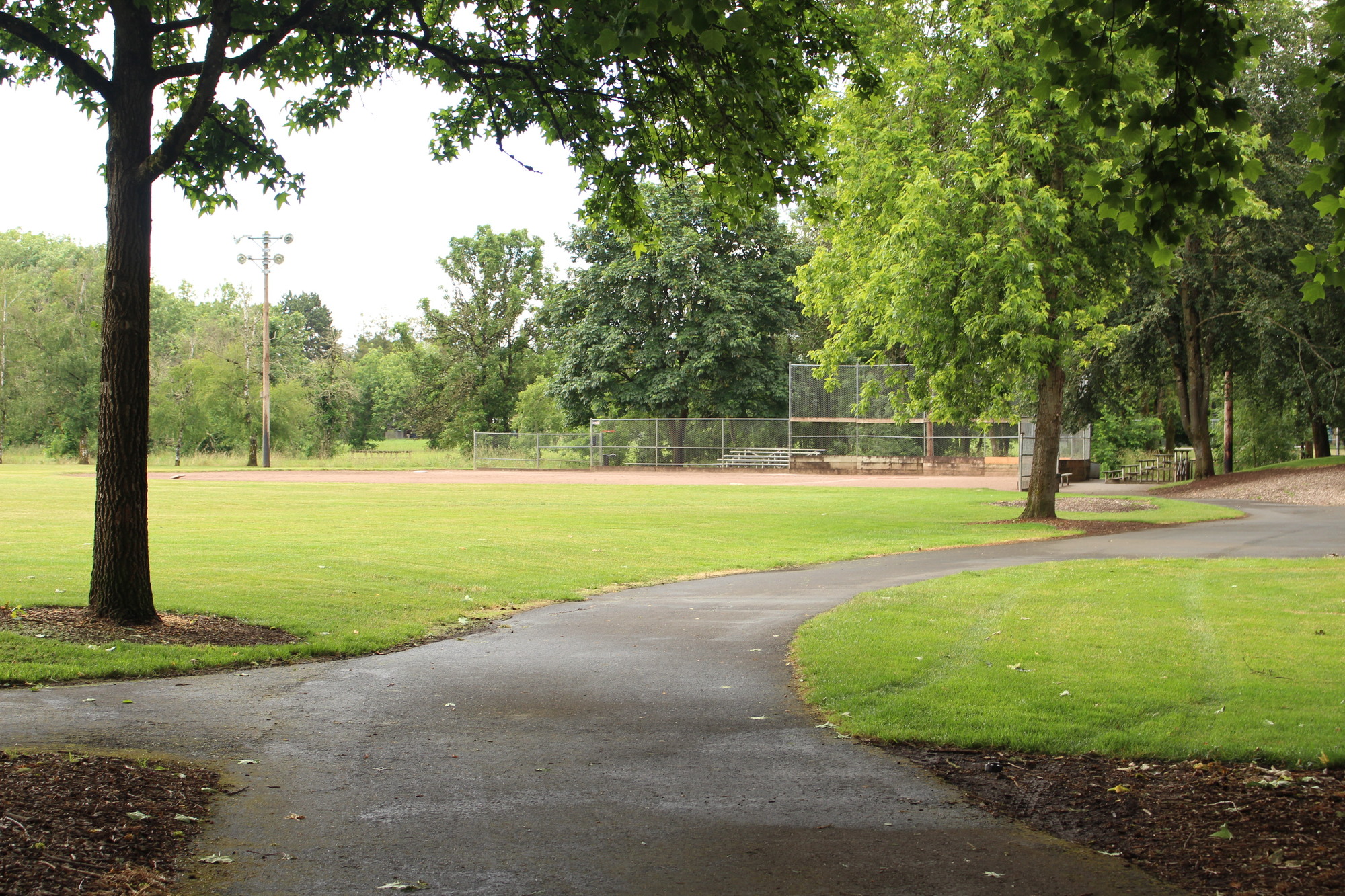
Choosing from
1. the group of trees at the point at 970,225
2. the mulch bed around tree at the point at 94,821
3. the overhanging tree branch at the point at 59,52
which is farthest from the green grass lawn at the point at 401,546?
the overhanging tree branch at the point at 59,52

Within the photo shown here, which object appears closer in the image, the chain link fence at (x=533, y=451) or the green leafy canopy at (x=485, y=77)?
Answer: the green leafy canopy at (x=485, y=77)

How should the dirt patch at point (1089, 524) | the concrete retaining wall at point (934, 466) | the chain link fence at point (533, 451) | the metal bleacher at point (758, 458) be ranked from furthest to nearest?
the chain link fence at point (533, 451) < the metal bleacher at point (758, 458) < the concrete retaining wall at point (934, 466) < the dirt patch at point (1089, 524)

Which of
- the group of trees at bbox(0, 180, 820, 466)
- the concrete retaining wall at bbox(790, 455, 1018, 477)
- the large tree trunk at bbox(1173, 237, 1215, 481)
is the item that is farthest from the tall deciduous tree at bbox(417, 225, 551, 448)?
the large tree trunk at bbox(1173, 237, 1215, 481)

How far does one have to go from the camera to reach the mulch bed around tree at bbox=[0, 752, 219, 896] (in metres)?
4.12

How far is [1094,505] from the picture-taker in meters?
27.9

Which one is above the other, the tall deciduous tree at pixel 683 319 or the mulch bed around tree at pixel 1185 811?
the tall deciduous tree at pixel 683 319

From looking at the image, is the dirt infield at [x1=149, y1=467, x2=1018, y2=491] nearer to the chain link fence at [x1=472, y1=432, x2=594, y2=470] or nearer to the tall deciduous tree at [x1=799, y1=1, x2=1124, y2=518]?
the chain link fence at [x1=472, y1=432, x2=594, y2=470]

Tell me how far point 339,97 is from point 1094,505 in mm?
22723

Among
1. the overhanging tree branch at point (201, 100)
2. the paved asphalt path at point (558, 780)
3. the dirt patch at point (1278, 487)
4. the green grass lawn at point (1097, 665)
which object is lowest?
the paved asphalt path at point (558, 780)

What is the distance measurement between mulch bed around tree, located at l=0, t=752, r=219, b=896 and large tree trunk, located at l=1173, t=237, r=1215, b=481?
112 ft

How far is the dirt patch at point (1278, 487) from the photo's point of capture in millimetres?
28953

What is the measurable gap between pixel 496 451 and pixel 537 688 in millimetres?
51098

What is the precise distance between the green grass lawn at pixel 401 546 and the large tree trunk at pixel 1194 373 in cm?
796

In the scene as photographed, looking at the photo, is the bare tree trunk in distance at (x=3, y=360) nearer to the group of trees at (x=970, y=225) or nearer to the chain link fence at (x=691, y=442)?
the chain link fence at (x=691, y=442)
